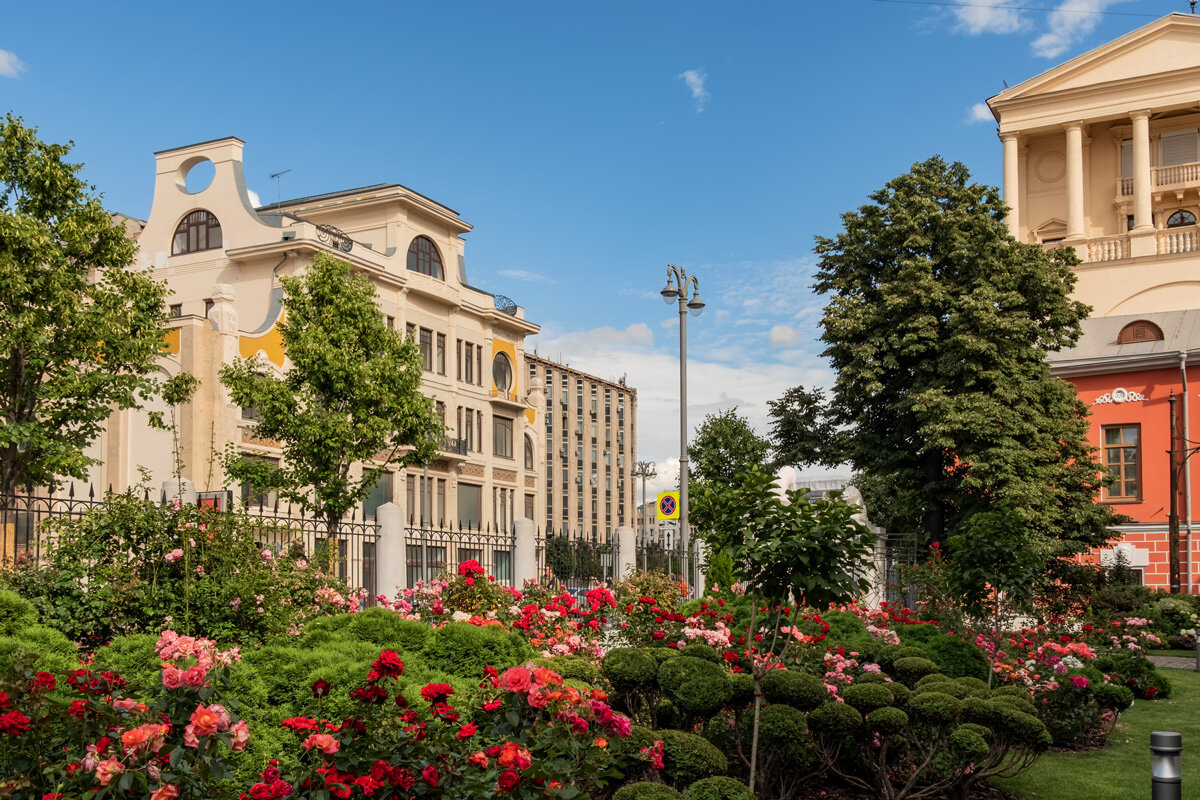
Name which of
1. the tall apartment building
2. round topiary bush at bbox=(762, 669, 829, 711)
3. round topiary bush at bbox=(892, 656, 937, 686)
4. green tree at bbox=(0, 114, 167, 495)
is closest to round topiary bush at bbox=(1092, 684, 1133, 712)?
round topiary bush at bbox=(892, 656, 937, 686)

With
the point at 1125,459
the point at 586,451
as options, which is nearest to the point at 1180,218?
the point at 1125,459

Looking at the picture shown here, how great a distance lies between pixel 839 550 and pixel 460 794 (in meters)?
3.49

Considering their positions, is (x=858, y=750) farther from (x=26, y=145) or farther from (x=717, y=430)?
(x=717, y=430)

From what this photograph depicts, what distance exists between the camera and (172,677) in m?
4.67

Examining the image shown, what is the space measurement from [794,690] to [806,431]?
2110 centimetres

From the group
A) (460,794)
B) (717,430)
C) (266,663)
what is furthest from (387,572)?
(717,430)

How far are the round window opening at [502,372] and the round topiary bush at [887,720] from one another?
41.7 m

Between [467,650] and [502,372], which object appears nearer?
[467,650]

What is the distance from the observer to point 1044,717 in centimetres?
1067

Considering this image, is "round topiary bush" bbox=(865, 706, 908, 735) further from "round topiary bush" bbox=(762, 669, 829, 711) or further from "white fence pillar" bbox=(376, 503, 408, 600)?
"white fence pillar" bbox=(376, 503, 408, 600)

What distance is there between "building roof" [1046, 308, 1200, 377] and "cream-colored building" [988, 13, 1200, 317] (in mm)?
3324

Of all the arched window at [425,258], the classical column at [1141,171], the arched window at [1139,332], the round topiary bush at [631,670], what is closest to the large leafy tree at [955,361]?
the arched window at [1139,332]

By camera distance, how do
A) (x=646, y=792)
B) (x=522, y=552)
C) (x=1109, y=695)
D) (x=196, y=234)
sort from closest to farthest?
(x=646, y=792), (x=1109, y=695), (x=522, y=552), (x=196, y=234)

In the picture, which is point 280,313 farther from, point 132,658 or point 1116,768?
point 1116,768
